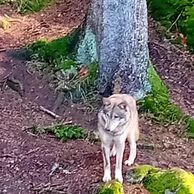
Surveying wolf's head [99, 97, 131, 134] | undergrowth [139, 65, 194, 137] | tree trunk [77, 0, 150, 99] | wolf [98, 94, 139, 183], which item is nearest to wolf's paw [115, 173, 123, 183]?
wolf [98, 94, 139, 183]

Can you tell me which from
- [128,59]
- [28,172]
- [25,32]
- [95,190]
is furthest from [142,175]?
[25,32]

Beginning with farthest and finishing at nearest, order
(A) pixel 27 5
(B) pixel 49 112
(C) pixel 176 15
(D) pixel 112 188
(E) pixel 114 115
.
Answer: (A) pixel 27 5 < (C) pixel 176 15 < (B) pixel 49 112 < (E) pixel 114 115 < (D) pixel 112 188

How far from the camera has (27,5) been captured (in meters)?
12.9

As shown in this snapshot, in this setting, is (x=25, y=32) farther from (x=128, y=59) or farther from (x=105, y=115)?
(x=105, y=115)

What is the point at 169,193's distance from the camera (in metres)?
5.42

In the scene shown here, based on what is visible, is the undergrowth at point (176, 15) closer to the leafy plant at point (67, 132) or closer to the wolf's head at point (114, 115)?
the leafy plant at point (67, 132)

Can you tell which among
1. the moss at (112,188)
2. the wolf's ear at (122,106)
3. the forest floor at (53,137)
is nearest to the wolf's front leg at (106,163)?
the forest floor at (53,137)

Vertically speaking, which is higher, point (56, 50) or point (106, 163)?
point (106, 163)

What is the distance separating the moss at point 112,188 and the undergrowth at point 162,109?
289 cm

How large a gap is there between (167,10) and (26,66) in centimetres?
349

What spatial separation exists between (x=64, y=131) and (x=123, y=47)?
1.61 metres

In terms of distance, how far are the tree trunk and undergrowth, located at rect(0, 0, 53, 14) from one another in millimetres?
3817

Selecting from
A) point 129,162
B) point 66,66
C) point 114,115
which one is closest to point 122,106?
point 114,115

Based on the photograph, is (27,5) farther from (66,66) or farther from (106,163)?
(106,163)
